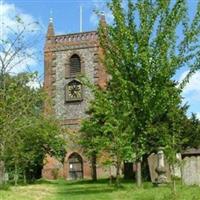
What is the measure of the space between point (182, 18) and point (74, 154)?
29.8m

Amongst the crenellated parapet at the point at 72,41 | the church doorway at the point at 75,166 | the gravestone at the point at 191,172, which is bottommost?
the gravestone at the point at 191,172

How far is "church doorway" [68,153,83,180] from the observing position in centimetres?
5547

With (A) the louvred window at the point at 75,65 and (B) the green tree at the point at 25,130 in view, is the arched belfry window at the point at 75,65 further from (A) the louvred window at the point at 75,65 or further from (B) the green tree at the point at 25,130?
(B) the green tree at the point at 25,130

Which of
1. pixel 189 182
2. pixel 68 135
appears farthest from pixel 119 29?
pixel 68 135

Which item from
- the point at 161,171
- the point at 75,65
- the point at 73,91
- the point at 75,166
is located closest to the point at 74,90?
the point at 73,91

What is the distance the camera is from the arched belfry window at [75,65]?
57000 millimetres

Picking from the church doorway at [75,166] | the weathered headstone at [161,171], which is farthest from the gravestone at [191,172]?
the church doorway at [75,166]

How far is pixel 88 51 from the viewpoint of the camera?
187ft

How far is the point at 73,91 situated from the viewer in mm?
56812

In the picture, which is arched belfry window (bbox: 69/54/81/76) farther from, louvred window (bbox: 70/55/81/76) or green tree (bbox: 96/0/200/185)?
green tree (bbox: 96/0/200/185)

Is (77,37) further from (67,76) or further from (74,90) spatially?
(74,90)

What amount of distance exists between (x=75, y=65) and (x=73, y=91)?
269 centimetres

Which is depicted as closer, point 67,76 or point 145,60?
point 145,60

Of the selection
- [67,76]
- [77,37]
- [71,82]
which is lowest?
[71,82]
